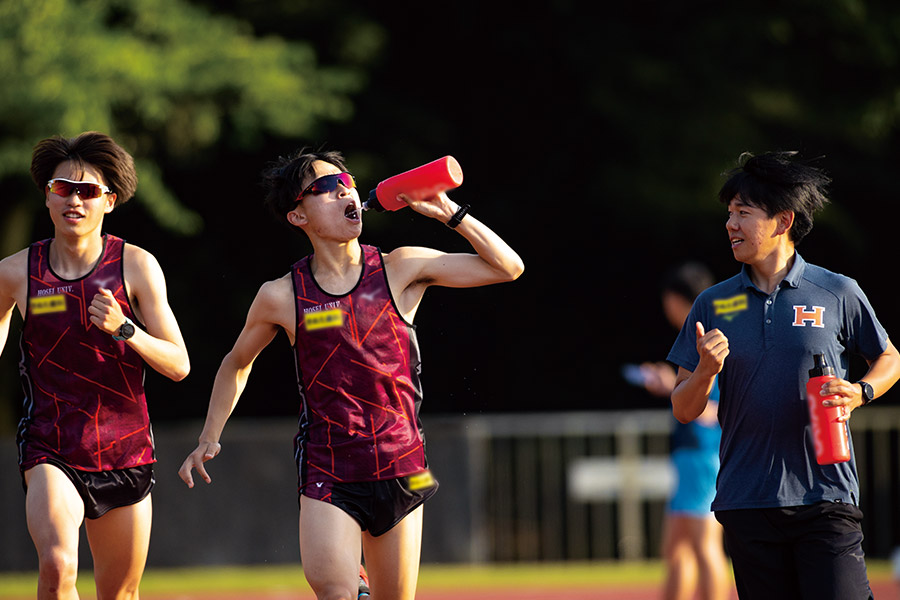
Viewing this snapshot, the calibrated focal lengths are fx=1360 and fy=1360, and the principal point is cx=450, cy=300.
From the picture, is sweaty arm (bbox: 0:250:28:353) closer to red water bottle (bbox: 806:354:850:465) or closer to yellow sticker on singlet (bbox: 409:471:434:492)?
yellow sticker on singlet (bbox: 409:471:434:492)

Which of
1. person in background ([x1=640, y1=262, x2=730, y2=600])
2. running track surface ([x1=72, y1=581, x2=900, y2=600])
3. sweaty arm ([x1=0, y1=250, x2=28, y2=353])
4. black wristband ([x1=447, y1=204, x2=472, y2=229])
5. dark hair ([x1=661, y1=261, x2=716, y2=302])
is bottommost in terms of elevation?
running track surface ([x1=72, y1=581, x2=900, y2=600])

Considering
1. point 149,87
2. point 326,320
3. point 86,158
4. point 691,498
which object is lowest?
point 691,498

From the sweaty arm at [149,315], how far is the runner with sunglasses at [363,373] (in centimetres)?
40

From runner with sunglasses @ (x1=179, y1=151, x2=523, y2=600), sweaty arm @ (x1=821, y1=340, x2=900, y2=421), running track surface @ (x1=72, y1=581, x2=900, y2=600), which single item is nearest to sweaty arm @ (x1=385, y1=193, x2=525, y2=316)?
runner with sunglasses @ (x1=179, y1=151, x2=523, y2=600)

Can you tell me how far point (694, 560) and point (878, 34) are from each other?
8.49 meters

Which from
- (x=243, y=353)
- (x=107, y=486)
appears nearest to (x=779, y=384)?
(x=243, y=353)

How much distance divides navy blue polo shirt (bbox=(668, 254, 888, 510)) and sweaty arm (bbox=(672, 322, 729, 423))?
0.43 ft

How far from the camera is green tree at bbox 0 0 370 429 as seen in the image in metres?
12.8

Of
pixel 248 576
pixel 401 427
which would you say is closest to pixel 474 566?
pixel 248 576

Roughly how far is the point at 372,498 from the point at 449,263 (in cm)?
107

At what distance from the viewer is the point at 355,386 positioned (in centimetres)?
578

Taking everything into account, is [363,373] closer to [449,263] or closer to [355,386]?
[355,386]

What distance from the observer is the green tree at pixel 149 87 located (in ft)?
42.1

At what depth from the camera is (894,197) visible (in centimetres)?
1694
